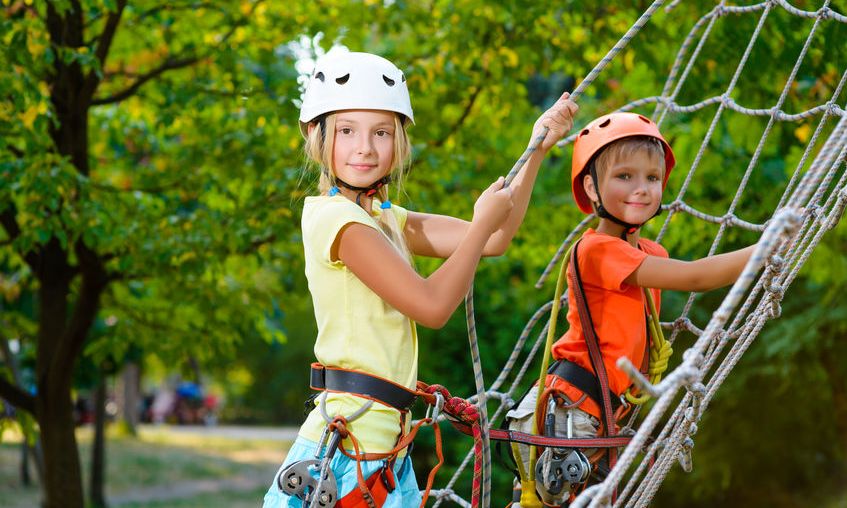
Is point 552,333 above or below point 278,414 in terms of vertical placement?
above

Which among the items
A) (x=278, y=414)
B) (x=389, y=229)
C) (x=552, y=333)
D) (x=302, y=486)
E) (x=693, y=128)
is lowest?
(x=278, y=414)

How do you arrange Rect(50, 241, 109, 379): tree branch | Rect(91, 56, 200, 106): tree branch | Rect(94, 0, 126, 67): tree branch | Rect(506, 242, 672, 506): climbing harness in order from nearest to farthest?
Rect(506, 242, 672, 506): climbing harness, Rect(94, 0, 126, 67): tree branch, Rect(50, 241, 109, 379): tree branch, Rect(91, 56, 200, 106): tree branch

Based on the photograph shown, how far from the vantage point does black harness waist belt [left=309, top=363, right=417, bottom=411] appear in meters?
2.29

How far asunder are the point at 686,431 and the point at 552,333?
427mm

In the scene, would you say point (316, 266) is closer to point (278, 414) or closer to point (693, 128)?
point (693, 128)

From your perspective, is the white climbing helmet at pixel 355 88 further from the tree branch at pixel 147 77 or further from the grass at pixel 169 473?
the grass at pixel 169 473

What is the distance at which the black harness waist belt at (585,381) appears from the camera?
277cm

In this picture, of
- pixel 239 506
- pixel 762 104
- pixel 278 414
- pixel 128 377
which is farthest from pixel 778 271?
pixel 278 414

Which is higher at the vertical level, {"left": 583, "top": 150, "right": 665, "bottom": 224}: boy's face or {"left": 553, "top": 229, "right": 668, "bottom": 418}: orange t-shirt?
{"left": 583, "top": 150, "right": 665, "bottom": 224}: boy's face

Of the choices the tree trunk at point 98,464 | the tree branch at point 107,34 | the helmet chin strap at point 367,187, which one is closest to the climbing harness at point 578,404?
the helmet chin strap at point 367,187

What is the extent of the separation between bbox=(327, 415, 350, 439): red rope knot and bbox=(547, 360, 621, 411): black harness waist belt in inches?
29.6

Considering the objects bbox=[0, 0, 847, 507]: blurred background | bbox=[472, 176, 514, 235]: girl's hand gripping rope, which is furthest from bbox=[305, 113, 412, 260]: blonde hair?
bbox=[0, 0, 847, 507]: blurred background

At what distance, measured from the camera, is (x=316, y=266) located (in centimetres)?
238

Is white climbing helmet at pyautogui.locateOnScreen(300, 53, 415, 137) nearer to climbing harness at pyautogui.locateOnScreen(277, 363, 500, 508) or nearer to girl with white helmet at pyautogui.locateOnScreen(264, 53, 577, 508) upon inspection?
girl with white helmet at pyautogui.locateOnScreen(264, 53, 577, 508)
